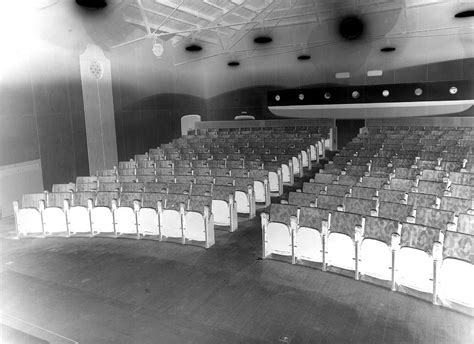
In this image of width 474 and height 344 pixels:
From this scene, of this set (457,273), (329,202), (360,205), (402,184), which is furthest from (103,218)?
(457,273)

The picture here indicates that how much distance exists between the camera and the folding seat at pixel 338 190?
324 inches

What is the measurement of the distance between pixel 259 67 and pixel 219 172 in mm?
11334

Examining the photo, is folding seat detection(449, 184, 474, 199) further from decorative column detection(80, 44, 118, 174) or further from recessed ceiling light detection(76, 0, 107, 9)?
decorative column detection(80, 44, 118, 174)

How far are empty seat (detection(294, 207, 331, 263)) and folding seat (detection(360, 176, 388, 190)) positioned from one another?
246 centimetres

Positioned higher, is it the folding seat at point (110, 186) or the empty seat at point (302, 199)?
the folding seat at point (110, 186)

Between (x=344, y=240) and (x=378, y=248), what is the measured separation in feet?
1.74

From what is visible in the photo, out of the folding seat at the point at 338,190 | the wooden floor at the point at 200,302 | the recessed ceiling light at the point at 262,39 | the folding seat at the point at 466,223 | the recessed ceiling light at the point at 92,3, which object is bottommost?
the wooden floor at the point at 200,302

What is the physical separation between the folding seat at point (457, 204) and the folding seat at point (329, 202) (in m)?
1.80

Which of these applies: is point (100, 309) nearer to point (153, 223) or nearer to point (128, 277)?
point (128, 277)

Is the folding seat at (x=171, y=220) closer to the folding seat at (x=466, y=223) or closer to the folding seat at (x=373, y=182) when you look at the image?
the folding seat at (x=373, y=182)

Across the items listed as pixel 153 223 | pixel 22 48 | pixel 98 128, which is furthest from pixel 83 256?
pixel 98 128

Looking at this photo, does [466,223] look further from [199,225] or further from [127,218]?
[127,218]

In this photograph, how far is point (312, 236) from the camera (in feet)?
21.5

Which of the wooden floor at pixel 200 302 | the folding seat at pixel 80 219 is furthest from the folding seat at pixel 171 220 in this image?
the folding seat at pixel 80 219
